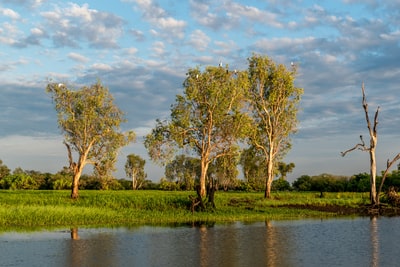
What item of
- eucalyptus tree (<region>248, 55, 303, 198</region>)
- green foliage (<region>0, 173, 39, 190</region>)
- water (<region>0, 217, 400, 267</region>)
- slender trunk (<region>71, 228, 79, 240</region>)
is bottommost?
slender trunk (<region>71, 228, 79, 240</region>)

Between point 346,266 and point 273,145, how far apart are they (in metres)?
48.0

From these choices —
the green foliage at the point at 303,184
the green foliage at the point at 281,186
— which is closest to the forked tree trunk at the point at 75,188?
the green foliage at the point at 303,184

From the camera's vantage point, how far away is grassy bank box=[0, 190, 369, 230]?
119 ft

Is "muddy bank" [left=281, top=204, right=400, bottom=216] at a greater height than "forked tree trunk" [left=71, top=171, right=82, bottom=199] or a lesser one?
lesser

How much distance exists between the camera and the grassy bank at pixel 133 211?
3612cm

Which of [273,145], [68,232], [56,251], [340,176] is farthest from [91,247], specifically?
[340,176]

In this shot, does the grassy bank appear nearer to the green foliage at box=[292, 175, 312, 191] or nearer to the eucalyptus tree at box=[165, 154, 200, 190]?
the green foliage at box=[292, 175, 312, 191]

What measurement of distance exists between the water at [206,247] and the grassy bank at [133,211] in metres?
5.01

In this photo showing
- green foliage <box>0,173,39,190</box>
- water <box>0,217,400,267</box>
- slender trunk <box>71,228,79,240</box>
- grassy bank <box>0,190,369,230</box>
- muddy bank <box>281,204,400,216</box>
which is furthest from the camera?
green foliage <box>0,173,39,190</box>

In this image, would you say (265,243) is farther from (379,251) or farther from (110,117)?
(110,117)

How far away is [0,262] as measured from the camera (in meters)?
20.1

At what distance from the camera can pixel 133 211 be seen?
4325cm

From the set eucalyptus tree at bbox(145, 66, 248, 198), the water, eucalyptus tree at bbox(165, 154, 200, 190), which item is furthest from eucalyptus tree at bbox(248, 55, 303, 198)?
eucalyptus tree at bbox(165, 154, 200, 190)

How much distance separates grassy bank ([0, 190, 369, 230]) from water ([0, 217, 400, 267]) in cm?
501
